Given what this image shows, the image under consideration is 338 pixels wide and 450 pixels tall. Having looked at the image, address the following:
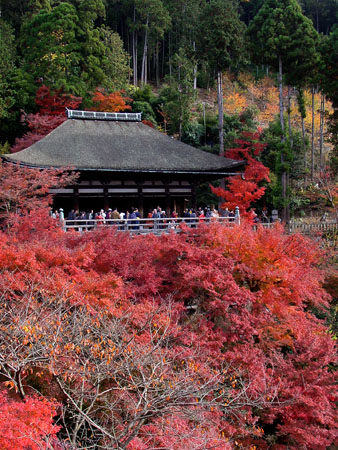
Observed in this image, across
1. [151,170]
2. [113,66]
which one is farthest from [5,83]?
[151,170]

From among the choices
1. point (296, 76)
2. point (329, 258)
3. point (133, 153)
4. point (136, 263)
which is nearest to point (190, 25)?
point (296, 76)

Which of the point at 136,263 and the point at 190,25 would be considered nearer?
the point at 136,263

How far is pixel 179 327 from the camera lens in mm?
8883

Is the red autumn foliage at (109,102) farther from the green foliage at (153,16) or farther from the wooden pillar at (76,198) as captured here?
the green foliage at (153,16)

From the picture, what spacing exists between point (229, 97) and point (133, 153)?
992 inches

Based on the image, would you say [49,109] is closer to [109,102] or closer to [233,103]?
[109,102]

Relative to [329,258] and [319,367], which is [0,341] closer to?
[319,367]

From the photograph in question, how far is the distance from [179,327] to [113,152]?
13354 millimetres

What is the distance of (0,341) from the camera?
7.89 meters

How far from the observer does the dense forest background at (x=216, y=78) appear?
24.9 m

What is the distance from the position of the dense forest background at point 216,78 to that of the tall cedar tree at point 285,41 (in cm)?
6

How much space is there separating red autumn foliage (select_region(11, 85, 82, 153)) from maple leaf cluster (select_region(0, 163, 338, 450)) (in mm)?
16641

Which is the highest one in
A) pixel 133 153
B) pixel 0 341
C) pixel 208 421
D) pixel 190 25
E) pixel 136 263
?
pixel 190 25

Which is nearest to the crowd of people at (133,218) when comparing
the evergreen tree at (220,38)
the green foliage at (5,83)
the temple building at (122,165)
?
the temple building at (122,165)
